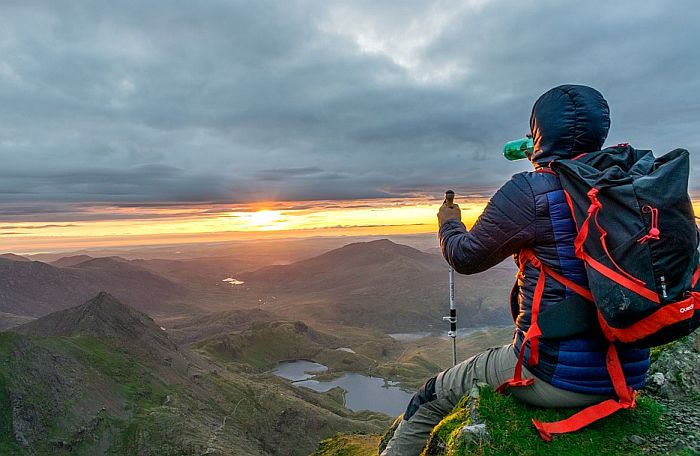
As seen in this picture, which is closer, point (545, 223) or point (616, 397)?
point (545, 223)

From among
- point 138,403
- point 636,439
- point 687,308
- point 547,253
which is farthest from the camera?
point 138,403

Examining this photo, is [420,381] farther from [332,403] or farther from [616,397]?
[616,397]

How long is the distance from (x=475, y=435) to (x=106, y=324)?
552 ft

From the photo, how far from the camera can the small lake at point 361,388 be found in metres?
158

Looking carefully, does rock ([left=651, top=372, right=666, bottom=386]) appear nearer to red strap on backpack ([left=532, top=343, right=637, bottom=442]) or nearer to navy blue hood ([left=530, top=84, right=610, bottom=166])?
red strap on backpack ([left=532, top=343, right=637, bottom=442])

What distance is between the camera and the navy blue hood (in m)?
5.22

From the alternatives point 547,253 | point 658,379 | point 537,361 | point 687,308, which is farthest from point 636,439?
point 547,253

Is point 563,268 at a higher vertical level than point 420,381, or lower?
higher

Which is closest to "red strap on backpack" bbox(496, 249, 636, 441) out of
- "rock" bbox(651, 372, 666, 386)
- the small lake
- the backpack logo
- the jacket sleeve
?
the jacket sleeve

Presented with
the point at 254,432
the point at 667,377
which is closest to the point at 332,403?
the point at 254,432

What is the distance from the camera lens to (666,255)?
4.26 m

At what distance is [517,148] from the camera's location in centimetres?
729

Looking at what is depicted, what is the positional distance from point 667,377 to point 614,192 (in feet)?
19.9

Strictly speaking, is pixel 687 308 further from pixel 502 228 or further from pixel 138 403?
pixel 138 403
